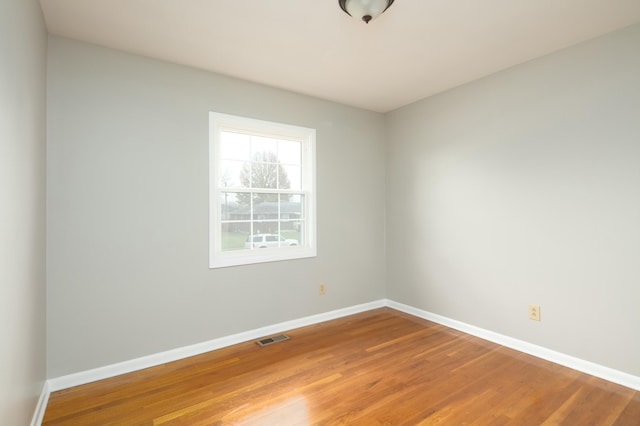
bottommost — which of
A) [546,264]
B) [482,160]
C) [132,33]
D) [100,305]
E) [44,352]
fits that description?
[44,352]

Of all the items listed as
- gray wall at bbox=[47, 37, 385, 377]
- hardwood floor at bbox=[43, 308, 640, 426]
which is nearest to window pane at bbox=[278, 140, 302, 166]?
gray wall at bbox=[47, 37, 385, 377]

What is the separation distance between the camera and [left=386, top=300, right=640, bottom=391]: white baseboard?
2.20 metres

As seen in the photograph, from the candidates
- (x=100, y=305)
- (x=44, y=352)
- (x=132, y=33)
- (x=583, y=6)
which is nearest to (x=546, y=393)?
(x=583, y=6)

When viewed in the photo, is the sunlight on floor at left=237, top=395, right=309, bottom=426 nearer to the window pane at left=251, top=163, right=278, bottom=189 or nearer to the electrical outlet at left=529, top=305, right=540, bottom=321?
the window pane at left=251, top=163, right=278, bottom=189

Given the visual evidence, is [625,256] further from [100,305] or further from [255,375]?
[100,305]

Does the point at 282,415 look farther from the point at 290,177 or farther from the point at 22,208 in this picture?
the point at 290,177

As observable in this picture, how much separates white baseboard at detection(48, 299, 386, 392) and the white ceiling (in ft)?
8.02

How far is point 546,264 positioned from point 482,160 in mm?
1088

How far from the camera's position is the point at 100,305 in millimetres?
2332

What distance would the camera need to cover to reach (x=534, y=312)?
265 cm

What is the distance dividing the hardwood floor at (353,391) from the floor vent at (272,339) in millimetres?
76

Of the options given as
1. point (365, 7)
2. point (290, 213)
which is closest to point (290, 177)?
point (290, 213)

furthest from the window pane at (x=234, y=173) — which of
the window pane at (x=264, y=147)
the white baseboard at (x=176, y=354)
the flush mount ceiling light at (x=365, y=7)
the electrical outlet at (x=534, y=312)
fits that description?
the electrical outlet at (x=534, y=312)

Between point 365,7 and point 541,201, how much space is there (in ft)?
6.90
